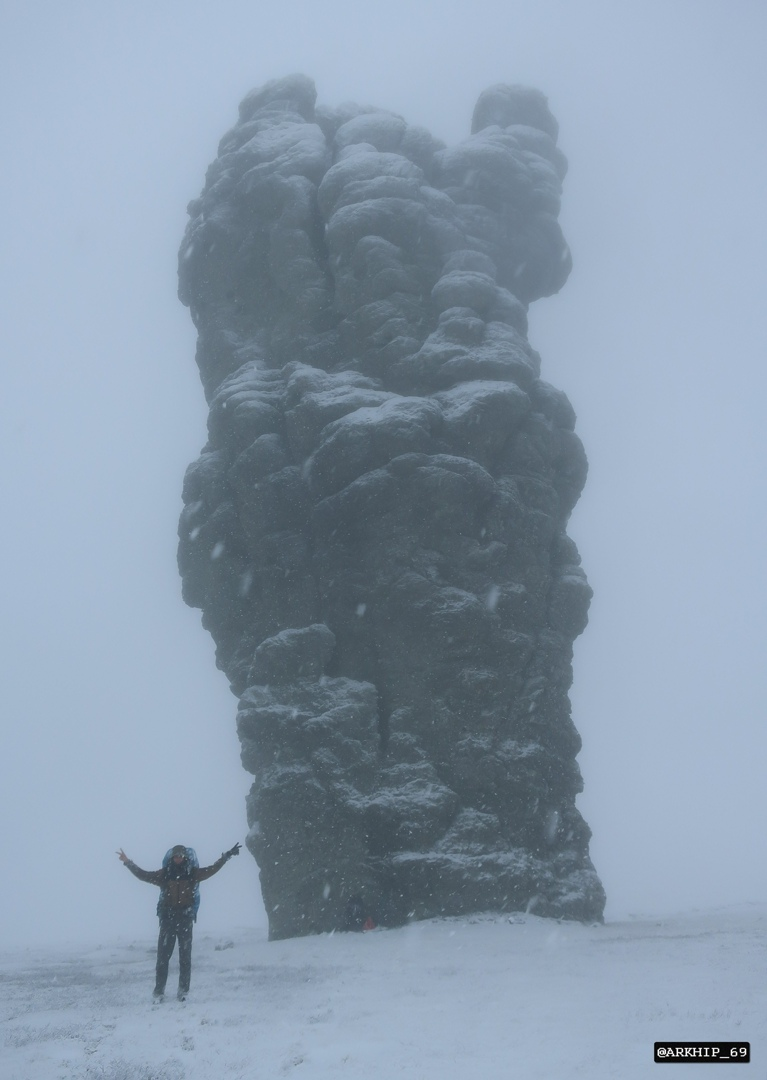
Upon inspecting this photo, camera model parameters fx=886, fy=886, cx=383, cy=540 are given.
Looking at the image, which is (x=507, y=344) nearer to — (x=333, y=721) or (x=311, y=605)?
(x=311, y=605)

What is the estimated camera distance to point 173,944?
40.1ft

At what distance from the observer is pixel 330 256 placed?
3444cm

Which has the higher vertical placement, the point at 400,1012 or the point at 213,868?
the point at 213,868

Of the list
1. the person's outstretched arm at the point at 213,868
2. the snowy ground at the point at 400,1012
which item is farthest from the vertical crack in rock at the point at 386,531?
the person's outstretched arm at the point at 213,868

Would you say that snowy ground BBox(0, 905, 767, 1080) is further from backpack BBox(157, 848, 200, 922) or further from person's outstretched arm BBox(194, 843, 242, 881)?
person's outstretched arm BBox(194, 843, 242, 881)

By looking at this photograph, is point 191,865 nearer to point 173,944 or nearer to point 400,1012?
point 173,944

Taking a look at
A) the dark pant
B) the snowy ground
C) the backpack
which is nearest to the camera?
the snowy ground

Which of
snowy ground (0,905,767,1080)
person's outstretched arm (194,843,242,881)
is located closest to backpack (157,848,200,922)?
person's outstretched arm (194,843,242,881)

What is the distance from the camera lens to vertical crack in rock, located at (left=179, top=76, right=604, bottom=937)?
24.7 meters

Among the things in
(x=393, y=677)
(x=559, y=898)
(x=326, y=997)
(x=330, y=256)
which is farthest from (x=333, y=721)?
(x=330, y=256)

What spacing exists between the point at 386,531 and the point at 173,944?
55.1 ft

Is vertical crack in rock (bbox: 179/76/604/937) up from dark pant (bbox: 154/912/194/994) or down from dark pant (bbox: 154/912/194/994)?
up

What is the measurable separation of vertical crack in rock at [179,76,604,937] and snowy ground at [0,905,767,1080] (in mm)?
6309

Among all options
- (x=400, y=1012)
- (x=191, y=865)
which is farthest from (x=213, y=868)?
(x=400, y=1012)
